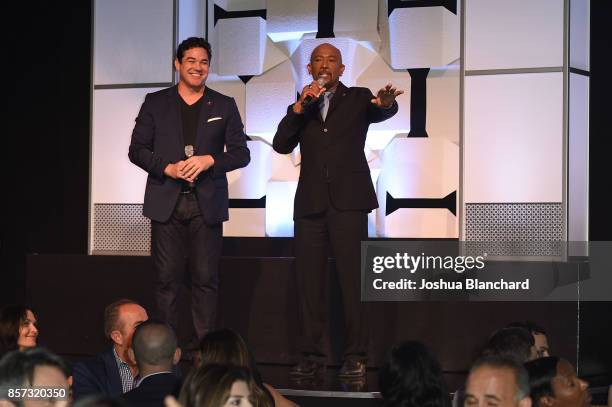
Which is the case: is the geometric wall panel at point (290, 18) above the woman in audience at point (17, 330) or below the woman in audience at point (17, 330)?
above

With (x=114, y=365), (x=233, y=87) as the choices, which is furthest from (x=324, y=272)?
(x=233, y=87)

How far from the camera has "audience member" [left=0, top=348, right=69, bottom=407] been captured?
252cm

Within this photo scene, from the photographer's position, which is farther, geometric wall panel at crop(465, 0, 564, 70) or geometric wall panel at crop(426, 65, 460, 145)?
geometric wall panel at crop(426, 65, 460, 145)

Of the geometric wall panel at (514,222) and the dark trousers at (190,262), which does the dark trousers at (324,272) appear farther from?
the geometric wall panel at (514,222)

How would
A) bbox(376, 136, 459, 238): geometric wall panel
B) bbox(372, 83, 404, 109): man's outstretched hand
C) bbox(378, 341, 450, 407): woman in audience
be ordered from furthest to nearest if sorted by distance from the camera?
bbox(376, 136, 459, 238): geometric wall panel
bbox(372, 83, 404, 109): man's outstretched hand
bbox(378, 341, 450, 407): woman in audience

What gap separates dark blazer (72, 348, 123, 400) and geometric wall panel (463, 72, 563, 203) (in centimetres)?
269

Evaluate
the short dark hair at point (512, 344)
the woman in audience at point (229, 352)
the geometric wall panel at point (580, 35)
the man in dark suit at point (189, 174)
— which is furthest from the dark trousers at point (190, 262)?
the geometric wall panel at point (580, 35)

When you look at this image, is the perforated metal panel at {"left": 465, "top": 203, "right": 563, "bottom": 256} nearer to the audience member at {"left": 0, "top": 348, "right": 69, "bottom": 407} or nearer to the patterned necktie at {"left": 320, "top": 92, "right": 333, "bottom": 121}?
the patterned necktie at {"left": 320, "top": 92, "right": 333, "bottom": 121}

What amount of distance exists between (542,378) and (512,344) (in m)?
0.42

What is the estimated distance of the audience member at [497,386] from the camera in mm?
2758

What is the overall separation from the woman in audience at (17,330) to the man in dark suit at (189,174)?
0.56 metres

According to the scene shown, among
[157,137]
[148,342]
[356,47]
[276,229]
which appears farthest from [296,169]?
[148,342]

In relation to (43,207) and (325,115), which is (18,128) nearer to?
(43,207)

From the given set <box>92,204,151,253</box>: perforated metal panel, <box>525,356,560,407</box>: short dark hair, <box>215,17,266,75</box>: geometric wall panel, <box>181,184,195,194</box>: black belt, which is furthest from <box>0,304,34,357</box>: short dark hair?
<box>215,17,266,75</box>: geometric wall panel
